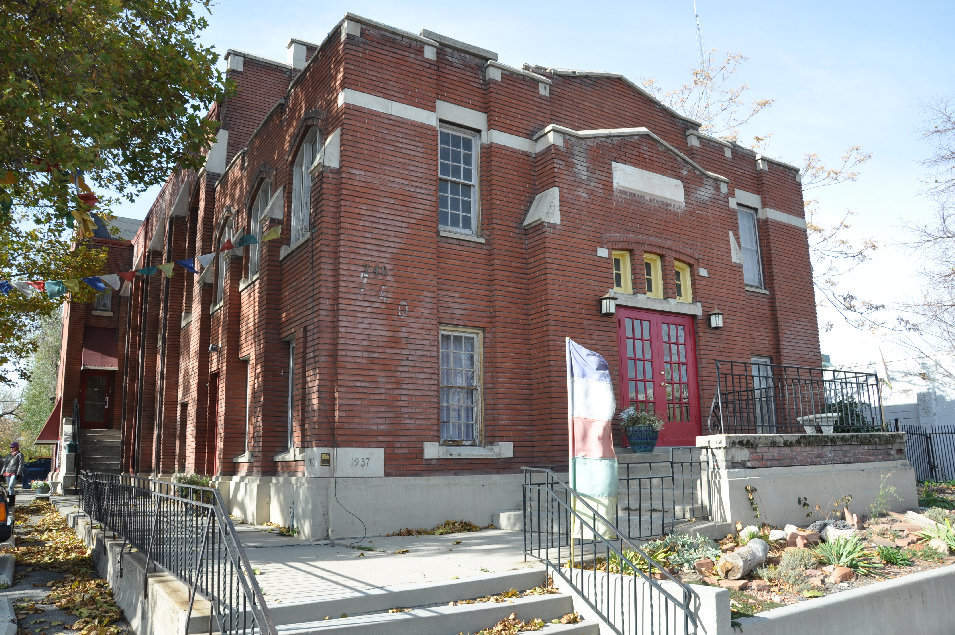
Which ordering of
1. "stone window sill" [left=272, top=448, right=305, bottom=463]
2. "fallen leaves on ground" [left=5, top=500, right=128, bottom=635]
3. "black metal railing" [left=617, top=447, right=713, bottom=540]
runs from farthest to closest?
"stone window sill" [left=272, top=448, right=305, bottom=463] < "black metal railing" [left=617, top=447, right=713, bottom=540] < "fallen leaves on ground" [left=5, top=500, right=128, bottom=635]

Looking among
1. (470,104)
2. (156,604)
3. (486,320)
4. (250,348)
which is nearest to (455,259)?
(486,320)

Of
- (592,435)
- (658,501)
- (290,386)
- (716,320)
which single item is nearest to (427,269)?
(290,386)

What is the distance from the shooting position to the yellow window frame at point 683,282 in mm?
14641

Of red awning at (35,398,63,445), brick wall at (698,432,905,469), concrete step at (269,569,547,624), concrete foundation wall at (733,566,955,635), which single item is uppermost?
red awning at (35,398,63,445)

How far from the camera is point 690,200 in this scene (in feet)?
Result: 48.9

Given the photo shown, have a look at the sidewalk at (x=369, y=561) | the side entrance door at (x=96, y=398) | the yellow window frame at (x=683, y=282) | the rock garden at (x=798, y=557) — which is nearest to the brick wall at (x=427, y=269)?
the yellow window frame at (x=683, y=282)

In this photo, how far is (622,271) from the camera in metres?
14.1

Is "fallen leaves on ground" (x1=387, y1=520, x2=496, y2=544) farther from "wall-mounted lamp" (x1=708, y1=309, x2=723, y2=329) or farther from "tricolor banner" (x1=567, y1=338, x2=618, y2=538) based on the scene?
"wall-mounted lamp" (x1=708, y1=309, x2=723, y2=329)

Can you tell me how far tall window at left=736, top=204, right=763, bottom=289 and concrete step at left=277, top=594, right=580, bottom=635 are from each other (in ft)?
40.2

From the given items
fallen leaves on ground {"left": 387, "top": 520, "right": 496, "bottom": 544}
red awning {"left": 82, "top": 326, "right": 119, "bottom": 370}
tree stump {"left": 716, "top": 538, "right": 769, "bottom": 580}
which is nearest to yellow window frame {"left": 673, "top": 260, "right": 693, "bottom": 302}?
fallen leaves on ground {"left": 387, "top": 520, "right": 496, "bottom": 544}

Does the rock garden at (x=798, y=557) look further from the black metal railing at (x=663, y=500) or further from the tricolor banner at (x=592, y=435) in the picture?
the tricolor banner at (x=592, y=435)

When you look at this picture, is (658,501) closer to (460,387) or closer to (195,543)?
(460,387)

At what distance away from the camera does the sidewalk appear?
675 centimetres

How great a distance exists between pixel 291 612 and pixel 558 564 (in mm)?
2878
